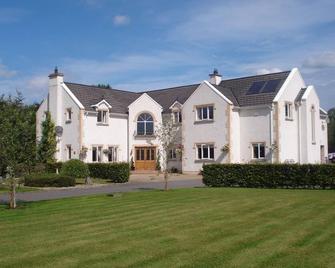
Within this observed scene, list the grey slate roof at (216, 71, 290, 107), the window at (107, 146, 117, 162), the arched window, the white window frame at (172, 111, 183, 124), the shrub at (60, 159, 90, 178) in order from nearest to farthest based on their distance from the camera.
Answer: the shrub at (60, 159, 90, 178), the grey slate roof at (216, 71, 290, 107), the white window frame at (172, 111, 183, 124), the window at (107, 146, 117, 162), the arched window

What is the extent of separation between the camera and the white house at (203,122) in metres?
40.6

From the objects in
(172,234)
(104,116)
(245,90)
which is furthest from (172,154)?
(172,234)

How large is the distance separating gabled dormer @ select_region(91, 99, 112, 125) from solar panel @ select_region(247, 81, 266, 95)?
1330cm

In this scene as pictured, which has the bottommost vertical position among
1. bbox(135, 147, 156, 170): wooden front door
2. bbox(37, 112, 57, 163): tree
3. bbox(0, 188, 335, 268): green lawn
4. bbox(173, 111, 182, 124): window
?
bbox(0, 188, 335, 268): green lawn

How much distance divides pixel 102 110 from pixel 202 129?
977cm

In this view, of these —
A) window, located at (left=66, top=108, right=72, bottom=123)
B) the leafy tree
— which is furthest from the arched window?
the leafy tree

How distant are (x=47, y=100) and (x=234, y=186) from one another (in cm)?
2565

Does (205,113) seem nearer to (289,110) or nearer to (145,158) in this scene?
(289,110)

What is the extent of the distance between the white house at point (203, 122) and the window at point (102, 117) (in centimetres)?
9

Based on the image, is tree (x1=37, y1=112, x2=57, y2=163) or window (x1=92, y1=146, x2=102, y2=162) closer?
tree (x1=37, y1=112, x2=57, y2=163)

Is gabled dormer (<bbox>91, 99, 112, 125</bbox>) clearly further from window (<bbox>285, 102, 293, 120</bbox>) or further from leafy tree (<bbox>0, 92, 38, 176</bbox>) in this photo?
leafy tree (<bbox>0, 92, 38, 176</bbox>)

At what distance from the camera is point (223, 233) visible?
11.2 metres

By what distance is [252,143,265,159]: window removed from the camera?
40281 mm

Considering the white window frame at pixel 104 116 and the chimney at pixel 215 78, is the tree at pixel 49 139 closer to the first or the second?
the white window frame at pixel 104 116
